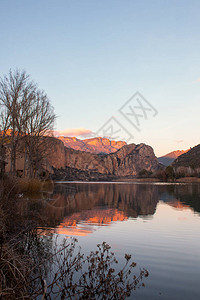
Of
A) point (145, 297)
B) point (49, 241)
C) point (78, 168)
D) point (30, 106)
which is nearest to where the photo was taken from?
point (145, 297)

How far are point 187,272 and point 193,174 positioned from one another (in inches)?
4569

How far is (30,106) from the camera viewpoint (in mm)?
32125

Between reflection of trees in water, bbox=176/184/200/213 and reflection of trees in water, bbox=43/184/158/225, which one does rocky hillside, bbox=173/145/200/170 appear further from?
reflection of trees in water, bbox=43/184/158/225

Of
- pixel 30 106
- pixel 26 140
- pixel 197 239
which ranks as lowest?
pixel 197 239

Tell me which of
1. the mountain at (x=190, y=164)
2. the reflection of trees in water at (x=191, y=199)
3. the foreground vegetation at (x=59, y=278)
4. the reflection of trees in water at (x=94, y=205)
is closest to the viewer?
the foreground vegetation at (x=59, y=278)

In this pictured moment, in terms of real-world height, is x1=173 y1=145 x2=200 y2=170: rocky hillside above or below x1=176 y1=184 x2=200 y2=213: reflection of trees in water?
above

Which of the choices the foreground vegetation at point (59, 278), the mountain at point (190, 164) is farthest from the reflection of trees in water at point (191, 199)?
the mountain at point (190, 164)

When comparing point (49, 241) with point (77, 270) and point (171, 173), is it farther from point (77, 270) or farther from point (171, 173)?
point (171, 173)

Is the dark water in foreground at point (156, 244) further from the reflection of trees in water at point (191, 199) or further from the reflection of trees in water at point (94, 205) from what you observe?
the reflection of trees in water at point (191, 199)

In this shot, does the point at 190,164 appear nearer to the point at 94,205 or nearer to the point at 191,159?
the point at 191,159

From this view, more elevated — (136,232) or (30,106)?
(30,106)

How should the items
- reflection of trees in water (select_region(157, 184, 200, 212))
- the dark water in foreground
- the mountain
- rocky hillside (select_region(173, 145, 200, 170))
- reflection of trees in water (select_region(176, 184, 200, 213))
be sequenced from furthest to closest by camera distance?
rocky hillside (select_region(173, 145, 200, 170))
the mountain
reflection of trees in water (select_region(157, 184, 200, 212))
reflection of trees in water (select_region(176, 184, 200, 213))
the dark water in foreground

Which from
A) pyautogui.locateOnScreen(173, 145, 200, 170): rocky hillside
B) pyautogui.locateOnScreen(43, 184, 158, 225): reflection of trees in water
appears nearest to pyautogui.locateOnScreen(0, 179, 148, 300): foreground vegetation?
pyautogui.locateOnScreen(43, 184, 158, 225): reflection of trees in water

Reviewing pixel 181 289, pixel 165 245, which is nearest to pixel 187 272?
pixel 181 289
